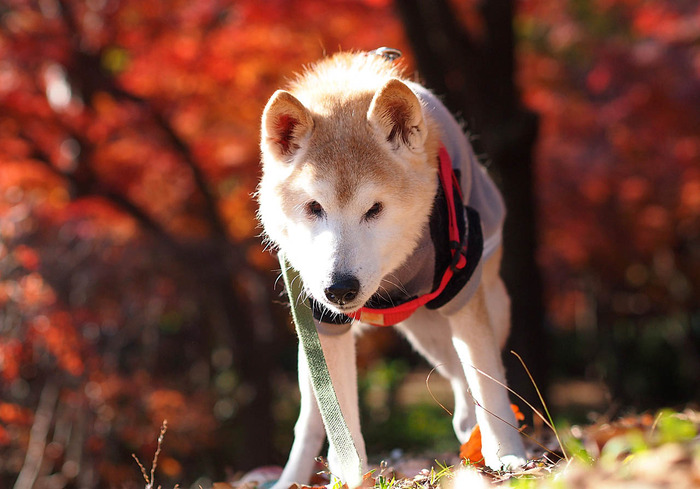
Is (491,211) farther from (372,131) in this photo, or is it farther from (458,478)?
(458,478)

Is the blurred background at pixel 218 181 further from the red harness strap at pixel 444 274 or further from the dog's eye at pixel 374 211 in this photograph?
the dog's eye at pixel 374 211

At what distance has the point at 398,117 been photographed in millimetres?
2891

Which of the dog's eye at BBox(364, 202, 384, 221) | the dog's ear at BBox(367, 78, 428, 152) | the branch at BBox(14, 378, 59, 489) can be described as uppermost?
the dog's ear at BBox(367, 78, 428, 152)

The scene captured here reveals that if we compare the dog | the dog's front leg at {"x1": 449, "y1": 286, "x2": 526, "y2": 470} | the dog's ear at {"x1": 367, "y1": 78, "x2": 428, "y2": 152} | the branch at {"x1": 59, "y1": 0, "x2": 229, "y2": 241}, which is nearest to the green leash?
the dog

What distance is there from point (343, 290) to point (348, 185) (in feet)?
1.40

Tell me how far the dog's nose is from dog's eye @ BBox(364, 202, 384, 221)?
0.99 ft

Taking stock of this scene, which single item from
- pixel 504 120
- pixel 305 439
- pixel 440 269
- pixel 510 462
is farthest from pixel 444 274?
pixel 504 120

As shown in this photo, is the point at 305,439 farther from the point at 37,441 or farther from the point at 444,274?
the point at 37,441

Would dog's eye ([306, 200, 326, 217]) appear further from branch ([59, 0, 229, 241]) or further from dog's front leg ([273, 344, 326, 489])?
branch ([59, 0, 229, 241])

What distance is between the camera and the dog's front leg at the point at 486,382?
9.66 feet

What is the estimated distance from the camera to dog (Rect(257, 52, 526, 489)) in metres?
2.72

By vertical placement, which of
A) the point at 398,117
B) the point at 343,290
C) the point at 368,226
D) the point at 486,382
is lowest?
the point at 486,382

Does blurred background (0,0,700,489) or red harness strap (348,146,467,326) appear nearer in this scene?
red harness strap (348,146,467,326)

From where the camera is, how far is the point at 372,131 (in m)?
2.88
